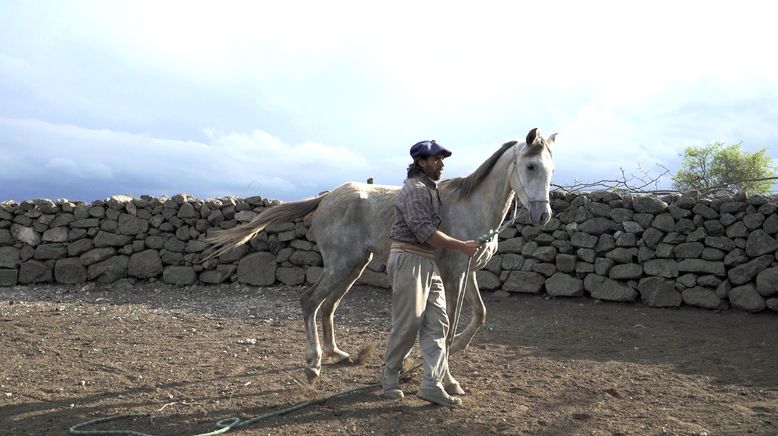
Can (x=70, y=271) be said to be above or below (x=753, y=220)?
below

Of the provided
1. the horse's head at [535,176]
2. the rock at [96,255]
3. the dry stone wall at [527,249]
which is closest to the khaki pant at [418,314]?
the horse's head at [535,176]

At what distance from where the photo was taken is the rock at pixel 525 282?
31.7ft

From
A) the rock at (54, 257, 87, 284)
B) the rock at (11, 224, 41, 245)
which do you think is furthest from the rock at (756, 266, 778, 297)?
Result: the rock at (11, 224, 41, 245)

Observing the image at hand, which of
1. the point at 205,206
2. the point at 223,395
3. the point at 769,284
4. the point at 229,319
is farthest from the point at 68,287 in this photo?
the point at 769,284

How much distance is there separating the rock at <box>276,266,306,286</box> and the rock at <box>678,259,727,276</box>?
5854mm

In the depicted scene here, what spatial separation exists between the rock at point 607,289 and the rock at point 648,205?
1.15 metres

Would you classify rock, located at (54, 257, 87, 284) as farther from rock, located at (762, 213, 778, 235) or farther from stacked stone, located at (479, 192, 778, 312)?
rock, located at (762, 213, 778, 235)

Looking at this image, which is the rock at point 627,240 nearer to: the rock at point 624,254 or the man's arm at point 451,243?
the rock at point 624,254

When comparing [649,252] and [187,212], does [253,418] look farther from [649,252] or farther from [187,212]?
[187,212]

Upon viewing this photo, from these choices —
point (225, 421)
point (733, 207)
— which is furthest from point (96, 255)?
point (733, 207)

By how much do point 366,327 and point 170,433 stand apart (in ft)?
13.5

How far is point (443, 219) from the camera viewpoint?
4824 millimetres

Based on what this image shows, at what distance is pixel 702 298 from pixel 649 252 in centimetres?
93

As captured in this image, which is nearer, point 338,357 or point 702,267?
point 338,357
